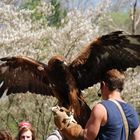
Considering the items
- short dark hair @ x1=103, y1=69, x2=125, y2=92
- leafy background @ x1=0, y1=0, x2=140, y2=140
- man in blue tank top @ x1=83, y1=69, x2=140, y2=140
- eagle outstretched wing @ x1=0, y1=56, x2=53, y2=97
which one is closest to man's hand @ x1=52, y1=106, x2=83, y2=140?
man in blue tank top @ x1=83, y1=69, x2=140, y2=140

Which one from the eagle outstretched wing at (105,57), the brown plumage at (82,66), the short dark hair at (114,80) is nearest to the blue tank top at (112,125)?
the short dark hair at (114,80)

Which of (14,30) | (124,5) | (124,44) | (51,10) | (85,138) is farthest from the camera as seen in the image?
(124,5)

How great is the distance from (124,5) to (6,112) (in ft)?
32.1

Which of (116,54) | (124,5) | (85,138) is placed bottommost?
(85,138)

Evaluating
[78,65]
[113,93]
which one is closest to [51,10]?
[78,65]

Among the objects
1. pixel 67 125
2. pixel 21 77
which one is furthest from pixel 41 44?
pixel 67 125

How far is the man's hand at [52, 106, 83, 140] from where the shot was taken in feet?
15.0

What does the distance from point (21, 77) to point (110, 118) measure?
9.84 ft

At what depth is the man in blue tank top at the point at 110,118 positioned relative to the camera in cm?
435

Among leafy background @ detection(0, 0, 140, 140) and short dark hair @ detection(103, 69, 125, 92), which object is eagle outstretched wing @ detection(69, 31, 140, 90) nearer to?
short dark hair @ detection(103, 69, 125, 92)

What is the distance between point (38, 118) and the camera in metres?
14.7

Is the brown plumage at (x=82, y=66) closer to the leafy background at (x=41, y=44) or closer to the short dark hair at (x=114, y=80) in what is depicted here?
the short dark hair at (x=114, y=80)

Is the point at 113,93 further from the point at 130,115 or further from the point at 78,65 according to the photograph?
the point at 78,65

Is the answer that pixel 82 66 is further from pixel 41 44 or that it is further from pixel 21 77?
pixel 41 44
